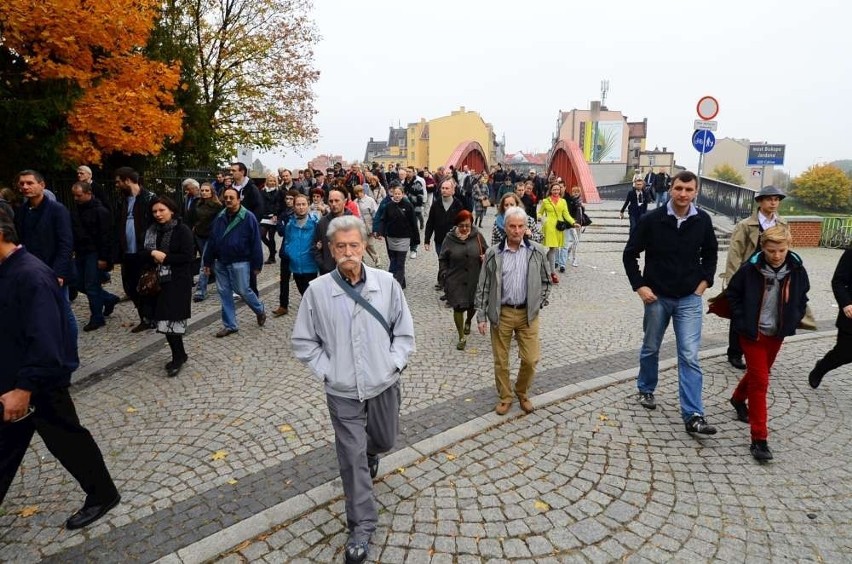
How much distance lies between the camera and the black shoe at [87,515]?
3242 mm

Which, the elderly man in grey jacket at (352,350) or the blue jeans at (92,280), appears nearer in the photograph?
the elderly man in grey jacket at (352,350)

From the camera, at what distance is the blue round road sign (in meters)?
9.66

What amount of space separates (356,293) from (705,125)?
8886 mm

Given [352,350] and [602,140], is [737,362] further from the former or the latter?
[602,140]

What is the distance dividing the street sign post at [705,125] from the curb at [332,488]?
5587mm

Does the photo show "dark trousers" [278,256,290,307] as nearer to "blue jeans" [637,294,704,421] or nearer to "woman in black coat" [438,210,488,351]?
"woman in black coat" [438,210,488,351]

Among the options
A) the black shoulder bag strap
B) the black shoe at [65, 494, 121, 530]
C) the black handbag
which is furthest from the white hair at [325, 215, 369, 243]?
the black handbag

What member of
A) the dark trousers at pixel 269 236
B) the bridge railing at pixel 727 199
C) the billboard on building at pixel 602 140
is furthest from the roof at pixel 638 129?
the dark trousers at pixel 269 236

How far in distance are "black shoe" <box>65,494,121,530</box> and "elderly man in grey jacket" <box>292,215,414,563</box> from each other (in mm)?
1543

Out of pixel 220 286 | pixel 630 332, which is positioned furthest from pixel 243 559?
pixel 630 332

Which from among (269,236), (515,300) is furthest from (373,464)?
(269,236)

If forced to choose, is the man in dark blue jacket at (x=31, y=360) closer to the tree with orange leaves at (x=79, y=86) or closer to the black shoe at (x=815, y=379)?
the black shoe at (x=815, y=379)

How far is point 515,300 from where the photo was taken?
469cm

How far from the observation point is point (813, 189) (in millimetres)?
72938
